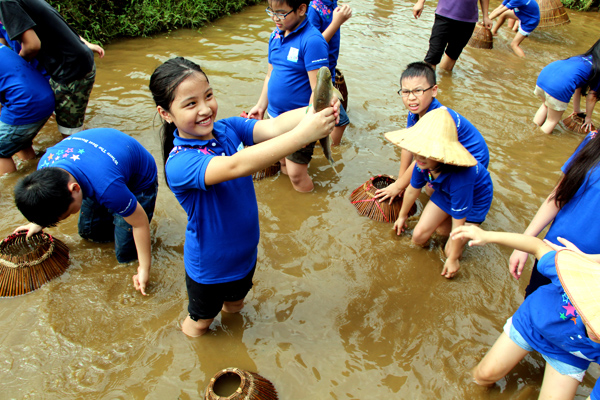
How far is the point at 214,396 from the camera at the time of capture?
7.20 ft

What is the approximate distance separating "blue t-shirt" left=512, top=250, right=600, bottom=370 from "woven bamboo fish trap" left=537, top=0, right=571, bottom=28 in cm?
972

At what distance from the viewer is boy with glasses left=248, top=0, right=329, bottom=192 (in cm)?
340

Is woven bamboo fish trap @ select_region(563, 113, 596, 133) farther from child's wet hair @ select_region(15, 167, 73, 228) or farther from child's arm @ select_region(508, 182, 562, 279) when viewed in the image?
child's wet hair @ select_region(15, 167, 73, 228)

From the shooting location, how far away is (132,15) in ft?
25.9

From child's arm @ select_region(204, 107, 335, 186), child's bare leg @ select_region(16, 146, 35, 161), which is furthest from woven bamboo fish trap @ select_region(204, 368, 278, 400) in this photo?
child's bare leg @ select_region(16, 146, 35, 161)

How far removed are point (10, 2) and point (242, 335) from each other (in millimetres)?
3840

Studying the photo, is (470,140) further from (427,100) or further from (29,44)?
(29,44)

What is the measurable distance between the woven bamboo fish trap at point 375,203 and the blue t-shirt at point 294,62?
1.14m

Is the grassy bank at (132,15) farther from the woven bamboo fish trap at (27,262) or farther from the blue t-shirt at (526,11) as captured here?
the blue t-shirt at (526,11)

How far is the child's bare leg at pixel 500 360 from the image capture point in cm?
231

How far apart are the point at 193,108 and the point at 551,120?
220 inches

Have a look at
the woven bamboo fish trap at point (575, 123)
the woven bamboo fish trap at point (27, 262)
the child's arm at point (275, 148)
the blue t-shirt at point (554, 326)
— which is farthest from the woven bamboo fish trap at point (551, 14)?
the woven bamboo fish trap at point (27, 262)

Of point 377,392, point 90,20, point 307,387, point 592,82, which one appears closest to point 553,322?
point 377,392

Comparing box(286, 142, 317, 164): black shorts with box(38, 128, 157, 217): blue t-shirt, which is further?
box(286, 142, 317, 164): black shorts
